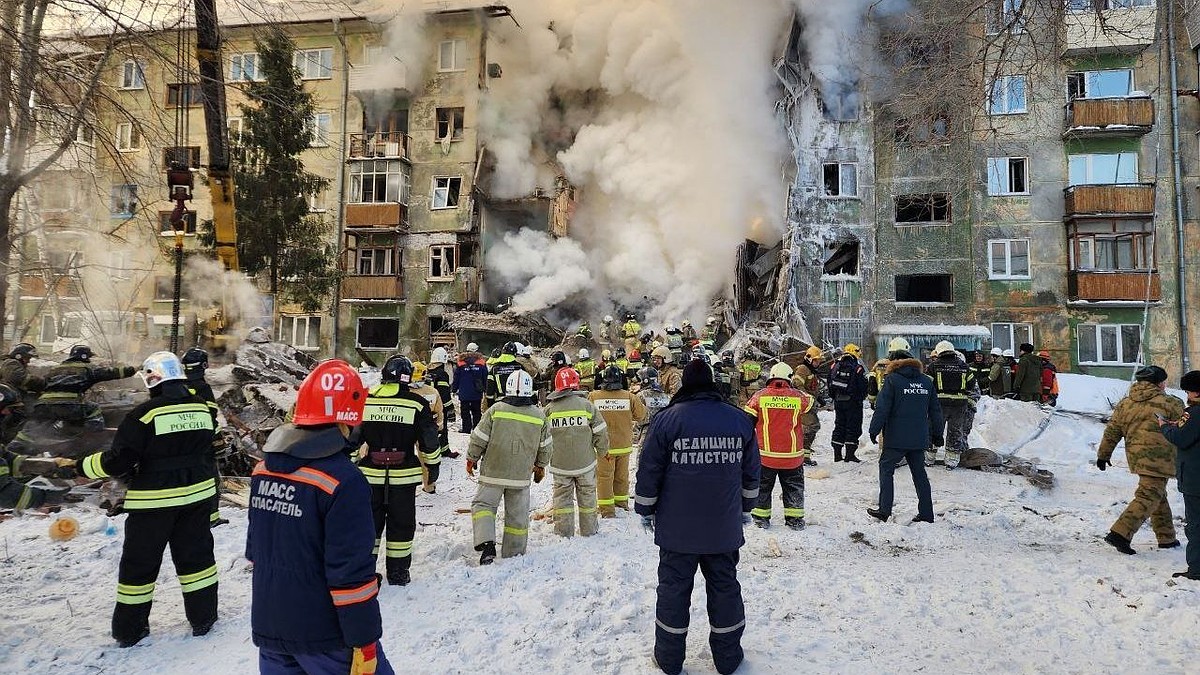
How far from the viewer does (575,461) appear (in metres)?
6.55

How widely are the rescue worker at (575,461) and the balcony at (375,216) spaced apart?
2177cm

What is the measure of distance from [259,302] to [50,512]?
1900cm

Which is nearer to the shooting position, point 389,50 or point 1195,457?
point 1195,457

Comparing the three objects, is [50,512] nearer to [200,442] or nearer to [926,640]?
[200,442]

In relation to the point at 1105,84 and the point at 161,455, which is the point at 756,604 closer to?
the point at 161,455

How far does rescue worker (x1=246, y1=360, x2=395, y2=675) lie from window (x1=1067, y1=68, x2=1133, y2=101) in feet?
89.9

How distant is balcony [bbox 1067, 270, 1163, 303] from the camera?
21297 mm

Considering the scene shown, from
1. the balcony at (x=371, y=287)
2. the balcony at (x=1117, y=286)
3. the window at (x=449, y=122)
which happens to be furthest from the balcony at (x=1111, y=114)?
the balcony at (x=371, y=287)

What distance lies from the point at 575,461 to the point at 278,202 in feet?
68.1

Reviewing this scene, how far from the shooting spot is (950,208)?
904 inches

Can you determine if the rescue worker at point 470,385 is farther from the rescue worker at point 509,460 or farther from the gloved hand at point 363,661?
the gloved hand at point 363,661

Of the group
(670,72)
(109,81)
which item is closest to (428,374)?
(109,81)

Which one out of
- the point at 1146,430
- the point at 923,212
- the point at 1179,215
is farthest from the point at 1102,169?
A: the point at 1146,430

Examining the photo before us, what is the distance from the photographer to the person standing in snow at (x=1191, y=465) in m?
5.37
